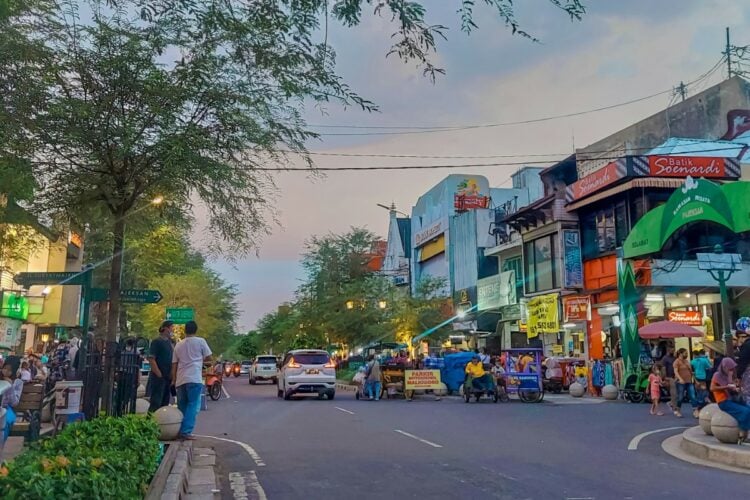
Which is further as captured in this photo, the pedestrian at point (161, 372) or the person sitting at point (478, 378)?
the person sitting at point (478, 378)

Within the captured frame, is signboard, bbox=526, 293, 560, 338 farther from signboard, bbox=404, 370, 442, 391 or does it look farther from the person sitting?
the person sitting

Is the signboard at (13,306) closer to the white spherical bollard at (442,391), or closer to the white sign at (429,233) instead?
the white spherical bollard at (442,391)

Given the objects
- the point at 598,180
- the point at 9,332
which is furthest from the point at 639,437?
the point at 9,332

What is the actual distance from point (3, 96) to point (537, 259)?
94.8ft

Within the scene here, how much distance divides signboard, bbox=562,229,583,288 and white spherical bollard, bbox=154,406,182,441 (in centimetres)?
2492

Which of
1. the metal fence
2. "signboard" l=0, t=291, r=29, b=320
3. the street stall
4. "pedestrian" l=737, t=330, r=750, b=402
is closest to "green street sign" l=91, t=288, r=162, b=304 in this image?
the metal fence

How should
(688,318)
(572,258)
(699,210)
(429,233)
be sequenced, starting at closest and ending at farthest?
(699,210) < (688,318) < (572,258) < (429,233)

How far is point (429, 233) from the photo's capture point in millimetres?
52594

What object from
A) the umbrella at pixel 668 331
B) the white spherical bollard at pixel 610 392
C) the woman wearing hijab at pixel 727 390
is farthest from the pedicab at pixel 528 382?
the woman wearing hijab at pixel 727 390

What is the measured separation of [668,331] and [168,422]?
18020 mm

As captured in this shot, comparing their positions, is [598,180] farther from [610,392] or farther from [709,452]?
[709,452]

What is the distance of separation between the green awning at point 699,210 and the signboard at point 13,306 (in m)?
25.3

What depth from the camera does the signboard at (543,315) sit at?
106ft

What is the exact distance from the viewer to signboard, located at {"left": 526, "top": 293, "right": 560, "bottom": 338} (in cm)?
3225
